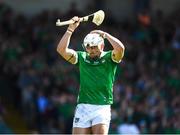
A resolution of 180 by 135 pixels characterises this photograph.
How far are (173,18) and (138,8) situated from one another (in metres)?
1.43

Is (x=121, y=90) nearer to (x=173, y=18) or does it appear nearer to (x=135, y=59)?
(x=135, y=59)

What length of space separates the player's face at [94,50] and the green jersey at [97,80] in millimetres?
83

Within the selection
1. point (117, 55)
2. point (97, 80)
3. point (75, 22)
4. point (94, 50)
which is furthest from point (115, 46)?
point (75, 22)

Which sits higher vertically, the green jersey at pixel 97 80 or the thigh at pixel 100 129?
the green jersey at pixel 97 80

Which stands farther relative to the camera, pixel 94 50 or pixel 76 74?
pixel 76 74

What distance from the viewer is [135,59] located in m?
Result: 21.8

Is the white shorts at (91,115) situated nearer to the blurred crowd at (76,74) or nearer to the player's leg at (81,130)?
the player's leg at (81,130)

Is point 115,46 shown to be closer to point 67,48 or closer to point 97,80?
point 97,80

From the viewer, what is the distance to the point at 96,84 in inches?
448

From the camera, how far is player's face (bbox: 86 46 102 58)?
11320mm

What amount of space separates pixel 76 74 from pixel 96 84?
9126 millimetres

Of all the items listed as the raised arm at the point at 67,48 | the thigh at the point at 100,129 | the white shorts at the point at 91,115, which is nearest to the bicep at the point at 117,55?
the raised arm at the point at 67,48

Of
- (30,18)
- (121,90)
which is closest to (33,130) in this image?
(121,90)

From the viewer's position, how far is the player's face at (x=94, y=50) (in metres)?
11.3
